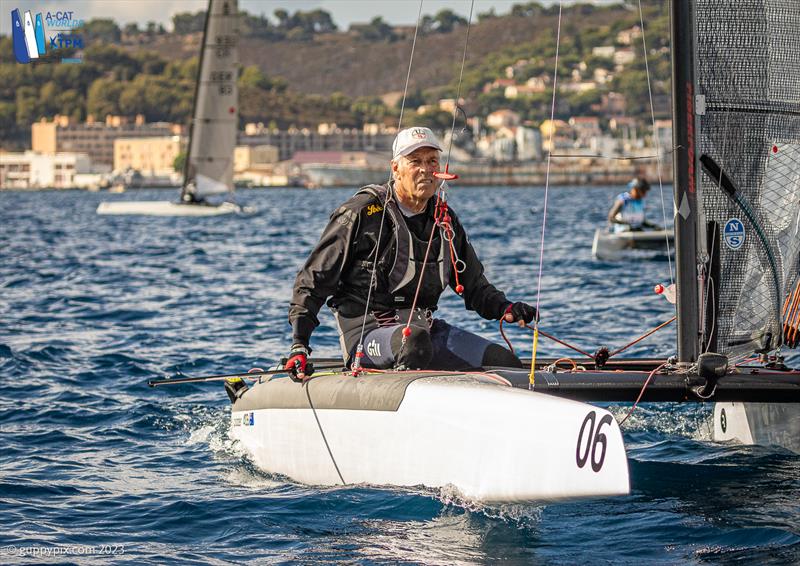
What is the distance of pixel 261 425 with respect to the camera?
5855 mm

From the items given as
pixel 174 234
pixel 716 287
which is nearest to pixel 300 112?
pixel 174 234

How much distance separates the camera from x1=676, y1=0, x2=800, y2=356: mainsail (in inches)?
219

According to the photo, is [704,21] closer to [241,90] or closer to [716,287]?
[716,287]

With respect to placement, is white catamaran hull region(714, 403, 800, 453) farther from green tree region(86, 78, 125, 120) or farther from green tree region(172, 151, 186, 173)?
green tree region(86, 78, 125, 120)

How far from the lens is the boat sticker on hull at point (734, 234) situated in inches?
221

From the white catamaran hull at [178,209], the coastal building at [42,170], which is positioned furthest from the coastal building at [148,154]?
the white catamaran hull at [178,209]

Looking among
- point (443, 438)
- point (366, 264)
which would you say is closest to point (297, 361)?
point (366, 264)

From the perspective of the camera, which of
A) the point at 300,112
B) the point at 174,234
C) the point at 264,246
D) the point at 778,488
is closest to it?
the point at 778,488

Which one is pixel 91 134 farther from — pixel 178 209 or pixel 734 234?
pixel 734 234

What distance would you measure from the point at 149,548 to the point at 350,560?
0.77 m

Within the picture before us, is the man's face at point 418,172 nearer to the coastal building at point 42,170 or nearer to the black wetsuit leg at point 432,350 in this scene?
the black wetsuit leg at point 432,350

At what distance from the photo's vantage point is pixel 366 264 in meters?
5.48

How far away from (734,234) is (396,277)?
1482mm

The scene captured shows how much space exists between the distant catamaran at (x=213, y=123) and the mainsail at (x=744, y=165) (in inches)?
1173
